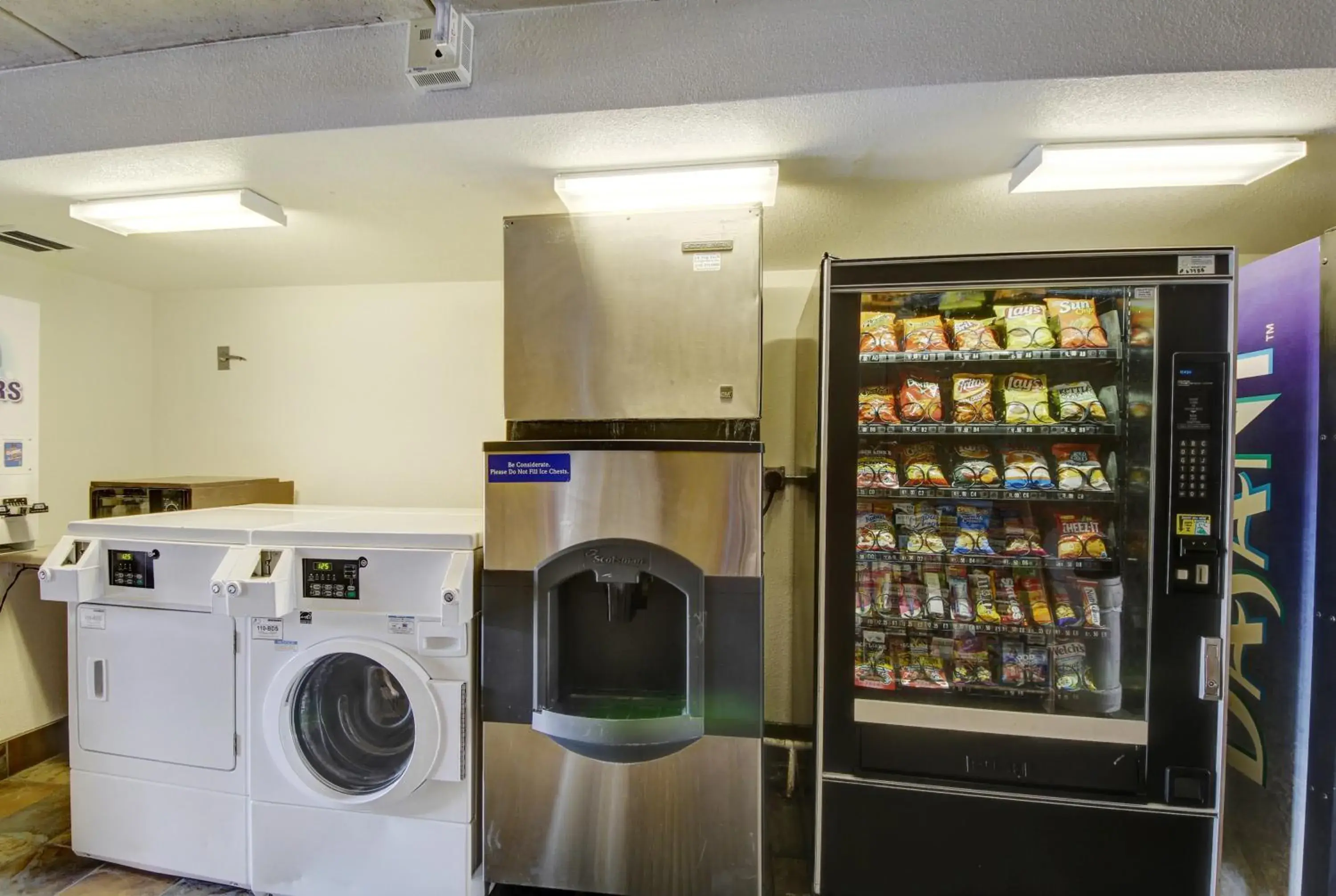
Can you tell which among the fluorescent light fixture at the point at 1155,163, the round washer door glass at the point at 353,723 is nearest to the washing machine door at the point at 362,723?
the round washer door glass at the point at 353,723

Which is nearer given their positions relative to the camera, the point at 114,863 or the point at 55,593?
the point at 55,593

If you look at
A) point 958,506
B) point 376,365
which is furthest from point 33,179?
point 958,506

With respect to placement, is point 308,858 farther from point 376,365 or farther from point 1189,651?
point 1189,651

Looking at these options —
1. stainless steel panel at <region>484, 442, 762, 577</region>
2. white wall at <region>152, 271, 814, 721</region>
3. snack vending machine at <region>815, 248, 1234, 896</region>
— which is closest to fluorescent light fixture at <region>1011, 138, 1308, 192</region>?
snack vending machine at <region>815, 248, 1234, 896</region>

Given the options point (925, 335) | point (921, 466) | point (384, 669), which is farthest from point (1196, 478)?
point (384, 669)

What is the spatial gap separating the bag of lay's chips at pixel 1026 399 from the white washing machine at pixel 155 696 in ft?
7.87

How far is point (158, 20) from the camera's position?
1341 millimetres

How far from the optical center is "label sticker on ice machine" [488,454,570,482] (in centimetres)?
149

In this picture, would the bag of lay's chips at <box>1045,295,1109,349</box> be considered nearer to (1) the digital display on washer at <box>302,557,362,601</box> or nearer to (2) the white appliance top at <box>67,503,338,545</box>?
(1) the digital display on washer at <box>302,557,362,601</box>

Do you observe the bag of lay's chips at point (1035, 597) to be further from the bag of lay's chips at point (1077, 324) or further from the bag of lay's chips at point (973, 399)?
the bag of lay's chips at point (1077, 324)

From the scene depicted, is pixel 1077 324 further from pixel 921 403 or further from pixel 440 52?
pixel 440 52

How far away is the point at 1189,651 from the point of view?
1.40 metres

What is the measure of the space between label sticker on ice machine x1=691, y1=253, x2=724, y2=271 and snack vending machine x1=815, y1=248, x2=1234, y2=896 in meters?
0.31

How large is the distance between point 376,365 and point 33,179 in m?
1.17
